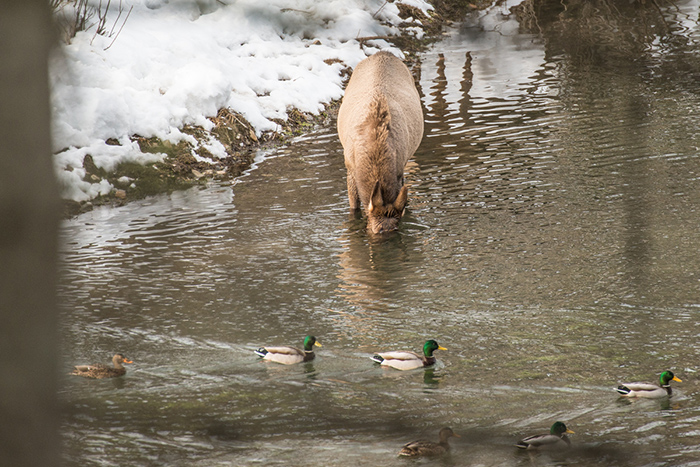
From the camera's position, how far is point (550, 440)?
5.30 m

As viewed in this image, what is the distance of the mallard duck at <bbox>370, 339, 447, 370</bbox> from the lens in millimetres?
6676

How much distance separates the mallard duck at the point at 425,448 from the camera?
17.2 ft

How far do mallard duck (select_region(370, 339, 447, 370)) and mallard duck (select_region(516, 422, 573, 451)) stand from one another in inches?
56.1

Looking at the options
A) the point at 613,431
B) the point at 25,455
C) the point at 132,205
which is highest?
the point at 25,455

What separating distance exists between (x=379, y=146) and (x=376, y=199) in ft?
2.39

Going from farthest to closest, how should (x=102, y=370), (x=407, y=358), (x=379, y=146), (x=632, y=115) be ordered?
1. (x=632, y=115)
2. (x=379, y=146)
3. (x=102, y=370)
4. (x=407, y=358)

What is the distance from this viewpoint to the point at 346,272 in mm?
9375

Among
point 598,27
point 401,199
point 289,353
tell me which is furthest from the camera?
point 598,27

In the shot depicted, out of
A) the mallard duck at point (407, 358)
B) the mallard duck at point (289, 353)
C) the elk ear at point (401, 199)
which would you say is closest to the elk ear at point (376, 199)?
the elk ear at point (401, 199)

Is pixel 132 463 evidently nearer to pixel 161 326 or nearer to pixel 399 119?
pixel 161 326

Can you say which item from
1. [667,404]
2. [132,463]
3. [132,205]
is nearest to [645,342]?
[667,404]

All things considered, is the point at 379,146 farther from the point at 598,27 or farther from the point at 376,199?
the point at 598,27

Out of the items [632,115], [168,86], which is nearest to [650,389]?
[632,115]

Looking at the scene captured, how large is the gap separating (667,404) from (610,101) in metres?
12.0
